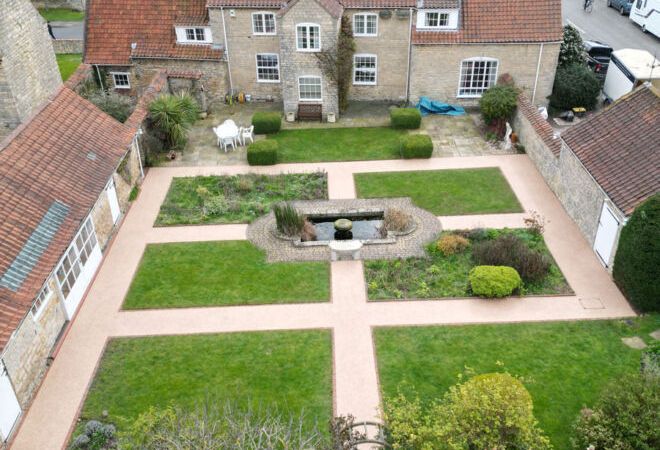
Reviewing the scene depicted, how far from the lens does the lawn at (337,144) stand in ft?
105

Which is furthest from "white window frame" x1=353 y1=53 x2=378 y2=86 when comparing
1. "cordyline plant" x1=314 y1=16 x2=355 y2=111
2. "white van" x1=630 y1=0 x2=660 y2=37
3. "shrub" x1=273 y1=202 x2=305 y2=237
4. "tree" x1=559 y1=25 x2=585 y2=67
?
"white van" x1=630 y1=0 x2=660 y2=37

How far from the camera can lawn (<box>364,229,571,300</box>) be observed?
899 inches

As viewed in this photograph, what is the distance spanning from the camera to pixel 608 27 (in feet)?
153

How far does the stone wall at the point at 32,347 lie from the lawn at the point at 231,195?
720cm

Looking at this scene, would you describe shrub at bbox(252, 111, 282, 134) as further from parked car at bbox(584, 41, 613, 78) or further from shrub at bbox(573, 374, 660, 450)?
shrub at bbox(573, 374, 660, 450)

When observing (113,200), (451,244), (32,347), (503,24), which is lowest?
(451,244)

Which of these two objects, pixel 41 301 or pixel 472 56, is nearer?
pixel 41 301

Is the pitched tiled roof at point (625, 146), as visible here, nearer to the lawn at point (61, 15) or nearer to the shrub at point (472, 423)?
the shrub at point (472, 423)

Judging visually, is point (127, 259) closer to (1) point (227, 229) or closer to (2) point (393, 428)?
(1) point (227, 229)

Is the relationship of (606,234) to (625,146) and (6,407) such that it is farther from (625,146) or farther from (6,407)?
(6,407)

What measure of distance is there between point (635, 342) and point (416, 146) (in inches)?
563

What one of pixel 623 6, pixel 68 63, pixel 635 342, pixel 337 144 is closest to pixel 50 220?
pixel 337 144

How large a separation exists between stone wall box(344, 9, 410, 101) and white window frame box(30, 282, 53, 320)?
21.9m

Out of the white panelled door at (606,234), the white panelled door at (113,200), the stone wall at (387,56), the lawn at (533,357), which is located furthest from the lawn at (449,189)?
the white panelled door at (113,200)
